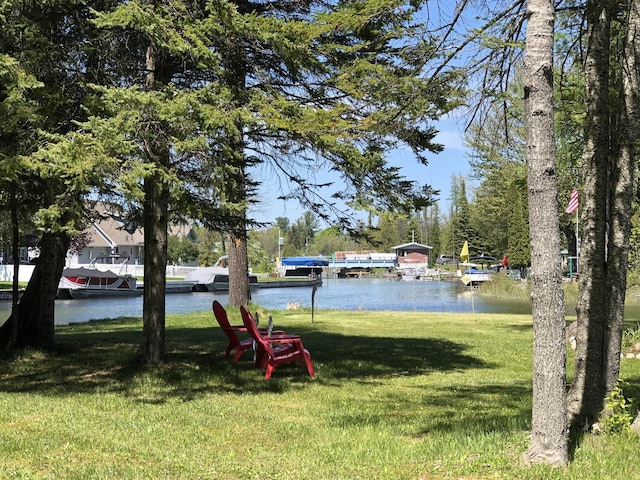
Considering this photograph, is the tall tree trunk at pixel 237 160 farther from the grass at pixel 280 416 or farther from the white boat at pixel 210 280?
the white boat at pixel 210 280

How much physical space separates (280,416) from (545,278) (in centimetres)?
296

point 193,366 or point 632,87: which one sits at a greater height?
point 632,87

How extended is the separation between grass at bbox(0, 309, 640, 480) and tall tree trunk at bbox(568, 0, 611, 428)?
54cm

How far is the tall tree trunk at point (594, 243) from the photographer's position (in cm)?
525

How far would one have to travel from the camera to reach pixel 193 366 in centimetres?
875

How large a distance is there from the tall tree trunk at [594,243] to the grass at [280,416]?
1.78 feet

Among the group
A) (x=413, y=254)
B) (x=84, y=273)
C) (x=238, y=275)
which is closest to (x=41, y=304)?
(x=238, y=275)

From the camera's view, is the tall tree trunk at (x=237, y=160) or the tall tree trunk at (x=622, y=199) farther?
the tall tree trunk at (x=237, y=160)

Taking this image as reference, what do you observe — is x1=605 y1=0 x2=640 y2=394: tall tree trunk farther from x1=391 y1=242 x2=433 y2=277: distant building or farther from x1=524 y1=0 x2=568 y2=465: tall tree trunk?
x1=391 y1=242 x2=433 y2=277: distant building

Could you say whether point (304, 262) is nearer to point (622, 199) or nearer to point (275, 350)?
point (275, 350)

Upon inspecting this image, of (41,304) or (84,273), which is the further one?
(84,273)

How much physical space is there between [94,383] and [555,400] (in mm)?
5478

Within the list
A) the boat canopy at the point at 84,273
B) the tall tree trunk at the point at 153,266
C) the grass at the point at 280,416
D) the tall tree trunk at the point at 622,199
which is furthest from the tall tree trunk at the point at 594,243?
the boat canopy at the point at 84,273

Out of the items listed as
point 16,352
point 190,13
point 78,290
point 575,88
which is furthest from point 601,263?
point 78,290
